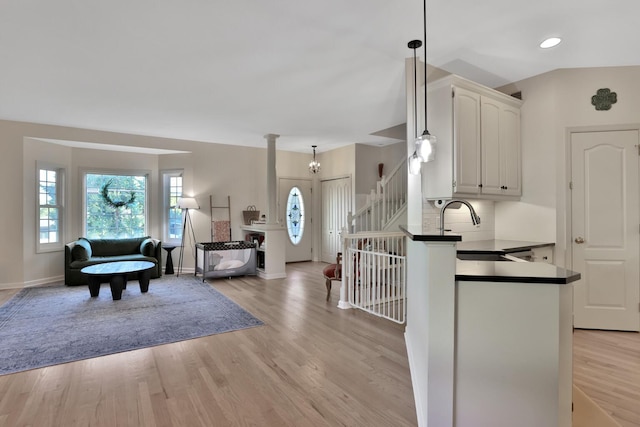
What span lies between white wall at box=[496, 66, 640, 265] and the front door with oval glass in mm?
4951

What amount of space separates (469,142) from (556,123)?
114cm

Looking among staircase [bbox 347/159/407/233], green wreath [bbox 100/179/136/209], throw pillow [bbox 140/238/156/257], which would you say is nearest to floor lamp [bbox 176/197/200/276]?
throw pillow [bbox 140/238/156/257]

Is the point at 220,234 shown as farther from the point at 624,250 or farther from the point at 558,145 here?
the point at 624,250

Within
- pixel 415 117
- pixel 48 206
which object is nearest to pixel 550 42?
pixel 415 117

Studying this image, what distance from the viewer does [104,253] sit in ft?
19.0

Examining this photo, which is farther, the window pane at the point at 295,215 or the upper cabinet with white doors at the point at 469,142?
the window pane at the point at 295,215

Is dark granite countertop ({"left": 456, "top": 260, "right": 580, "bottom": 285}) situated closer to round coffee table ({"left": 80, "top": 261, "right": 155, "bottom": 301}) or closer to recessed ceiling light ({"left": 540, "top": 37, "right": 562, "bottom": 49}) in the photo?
recessed ceiling light ({"left": 540, "top": 37, "right": 562, "bottom": 49})

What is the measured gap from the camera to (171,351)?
2854 mm

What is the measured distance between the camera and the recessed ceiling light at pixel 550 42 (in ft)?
9.22

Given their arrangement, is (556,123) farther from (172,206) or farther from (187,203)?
(172,206)

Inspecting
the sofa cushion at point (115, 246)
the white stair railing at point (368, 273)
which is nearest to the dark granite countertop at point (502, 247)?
the white stair railing at point (368, 273)

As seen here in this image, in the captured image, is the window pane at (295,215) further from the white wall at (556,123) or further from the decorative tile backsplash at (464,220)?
the white wall at (556,123)

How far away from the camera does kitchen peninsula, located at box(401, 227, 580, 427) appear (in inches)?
57.9

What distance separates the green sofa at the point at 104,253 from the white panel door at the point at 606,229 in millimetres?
6141
